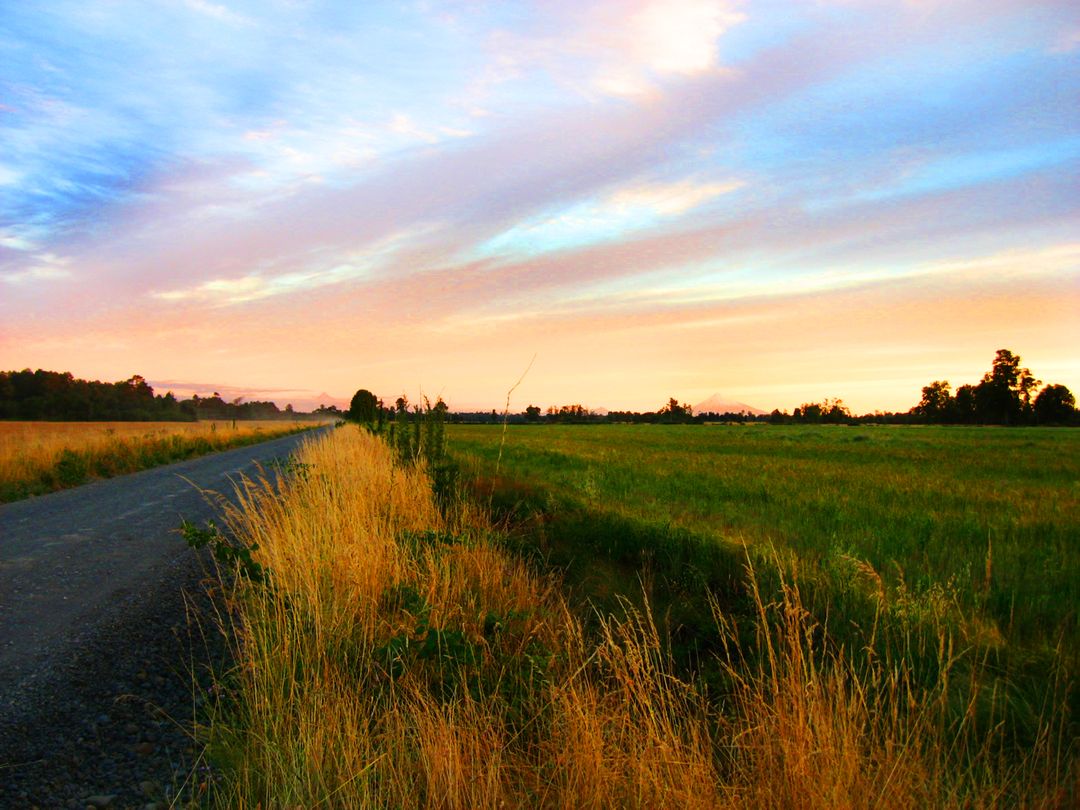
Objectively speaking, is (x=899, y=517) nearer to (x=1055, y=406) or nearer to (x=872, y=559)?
(x=872, y=559)

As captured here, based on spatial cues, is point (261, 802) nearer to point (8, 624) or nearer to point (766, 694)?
point (766, 694)

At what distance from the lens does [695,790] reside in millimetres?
2822

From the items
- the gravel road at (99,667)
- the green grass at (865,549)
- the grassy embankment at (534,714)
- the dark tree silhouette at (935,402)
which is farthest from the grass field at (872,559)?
the dark tree silhouette at (935,402)

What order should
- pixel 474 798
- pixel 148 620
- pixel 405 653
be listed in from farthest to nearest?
pixel 148 620, pixel 405 653, pixel 474 798

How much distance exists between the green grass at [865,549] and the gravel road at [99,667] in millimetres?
3602

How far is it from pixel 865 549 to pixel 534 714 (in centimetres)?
484

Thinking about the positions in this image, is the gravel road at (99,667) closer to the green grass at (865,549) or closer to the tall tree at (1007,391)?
the green grass at (865,549)

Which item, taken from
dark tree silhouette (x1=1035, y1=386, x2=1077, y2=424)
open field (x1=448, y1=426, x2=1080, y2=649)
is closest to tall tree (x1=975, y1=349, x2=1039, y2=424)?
dark tree silhouette (x1=1035, y1=386, x2=1077, y2=424)

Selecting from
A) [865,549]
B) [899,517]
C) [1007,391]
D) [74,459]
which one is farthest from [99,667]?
[1007,391]

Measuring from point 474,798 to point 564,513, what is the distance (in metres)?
6.83

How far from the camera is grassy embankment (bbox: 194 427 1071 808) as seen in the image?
2.75 meters

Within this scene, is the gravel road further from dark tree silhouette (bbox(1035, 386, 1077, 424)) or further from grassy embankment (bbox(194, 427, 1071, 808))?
dark tree silhouette (bbox(1035, 386, 1077, 424))

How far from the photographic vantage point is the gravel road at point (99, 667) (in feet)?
10.4

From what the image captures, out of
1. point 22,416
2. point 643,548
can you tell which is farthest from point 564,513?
point 22,416
